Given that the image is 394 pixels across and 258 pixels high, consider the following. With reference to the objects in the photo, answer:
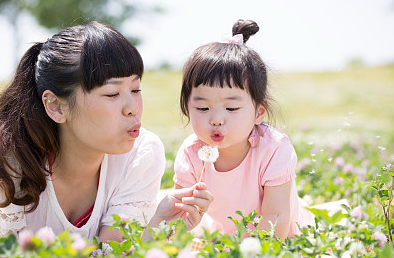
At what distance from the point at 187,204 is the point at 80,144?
73 centimetres

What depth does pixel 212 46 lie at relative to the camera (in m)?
2.35

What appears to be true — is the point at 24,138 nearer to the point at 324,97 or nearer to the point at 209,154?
the point at 209,154

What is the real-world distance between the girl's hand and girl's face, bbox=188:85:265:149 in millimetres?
351

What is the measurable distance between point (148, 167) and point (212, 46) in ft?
2.46

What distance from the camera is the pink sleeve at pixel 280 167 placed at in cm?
229

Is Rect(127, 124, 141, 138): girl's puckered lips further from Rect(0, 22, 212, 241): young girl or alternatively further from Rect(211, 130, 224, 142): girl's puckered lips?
Rect(211, 130, 224, 142): girl's puckered lips

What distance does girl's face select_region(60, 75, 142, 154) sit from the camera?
2.05 meters

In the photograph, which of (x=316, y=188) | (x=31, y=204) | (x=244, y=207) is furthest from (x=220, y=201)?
(x=316, y=188)

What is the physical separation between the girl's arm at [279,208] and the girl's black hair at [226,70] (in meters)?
0.43

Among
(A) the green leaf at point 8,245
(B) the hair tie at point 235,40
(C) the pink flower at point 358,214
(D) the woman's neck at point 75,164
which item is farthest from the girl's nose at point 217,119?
(A) the green leaf at point 8,245

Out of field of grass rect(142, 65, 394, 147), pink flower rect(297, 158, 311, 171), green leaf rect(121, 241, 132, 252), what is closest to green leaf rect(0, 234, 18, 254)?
green leaf rect(121, 241, 132, 252)

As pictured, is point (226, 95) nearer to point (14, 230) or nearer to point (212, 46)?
point (212, 46)

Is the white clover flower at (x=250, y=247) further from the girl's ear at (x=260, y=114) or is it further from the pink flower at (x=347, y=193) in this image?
the pink flower at (x=347, y=193)

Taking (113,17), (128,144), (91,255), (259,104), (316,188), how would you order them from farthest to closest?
(113,17), (316,188), (259,104), (128,144), (91,255)
